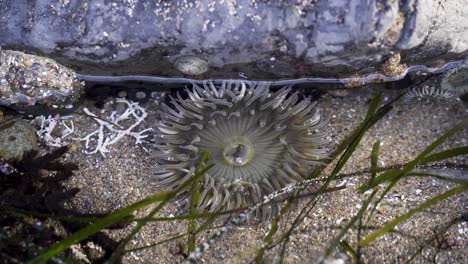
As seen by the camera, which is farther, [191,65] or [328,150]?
[328,150]

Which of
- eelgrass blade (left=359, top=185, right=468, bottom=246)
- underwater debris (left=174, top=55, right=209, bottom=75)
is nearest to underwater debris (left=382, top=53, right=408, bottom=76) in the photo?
eelgrass blade (left=359, top=185, right=468, bottom=246)

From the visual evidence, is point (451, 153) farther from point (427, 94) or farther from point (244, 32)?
point (244, 32)

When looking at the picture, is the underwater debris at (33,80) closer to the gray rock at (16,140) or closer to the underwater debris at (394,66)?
the gray rock at (16,140)

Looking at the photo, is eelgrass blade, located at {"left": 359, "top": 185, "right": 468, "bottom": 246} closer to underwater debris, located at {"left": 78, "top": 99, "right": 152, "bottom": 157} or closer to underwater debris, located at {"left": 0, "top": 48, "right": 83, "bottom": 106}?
underwater debris, located at {"left": 78, "top": 99, "right": 152, "bottom": 157}

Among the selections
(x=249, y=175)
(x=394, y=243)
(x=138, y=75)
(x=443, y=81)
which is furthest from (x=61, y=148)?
(x=443, y=81)

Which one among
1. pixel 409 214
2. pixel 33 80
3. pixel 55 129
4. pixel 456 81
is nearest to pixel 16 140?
pixel 55 129
